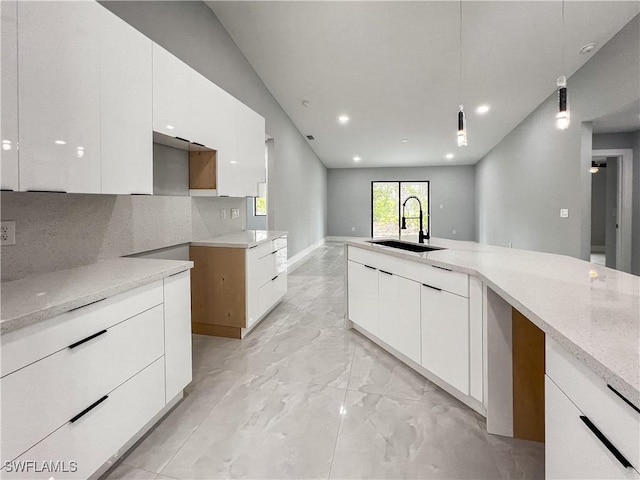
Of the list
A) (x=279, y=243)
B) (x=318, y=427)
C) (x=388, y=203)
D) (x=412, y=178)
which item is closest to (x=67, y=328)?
(x=318, y=427)

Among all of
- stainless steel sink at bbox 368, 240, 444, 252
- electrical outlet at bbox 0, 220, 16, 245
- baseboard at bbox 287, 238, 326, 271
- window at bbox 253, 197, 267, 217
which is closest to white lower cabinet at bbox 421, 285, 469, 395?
stainless steel sink at bbox 368, 240, 444, 252

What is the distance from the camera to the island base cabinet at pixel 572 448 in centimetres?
67

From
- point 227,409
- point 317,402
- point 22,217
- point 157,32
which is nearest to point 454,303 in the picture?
point 317,402

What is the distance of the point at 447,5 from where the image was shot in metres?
2.94

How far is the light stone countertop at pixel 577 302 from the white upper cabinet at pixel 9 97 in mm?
1878

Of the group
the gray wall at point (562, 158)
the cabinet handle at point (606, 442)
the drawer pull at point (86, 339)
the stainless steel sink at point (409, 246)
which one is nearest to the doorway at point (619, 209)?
the gray wall at point (562, 158)

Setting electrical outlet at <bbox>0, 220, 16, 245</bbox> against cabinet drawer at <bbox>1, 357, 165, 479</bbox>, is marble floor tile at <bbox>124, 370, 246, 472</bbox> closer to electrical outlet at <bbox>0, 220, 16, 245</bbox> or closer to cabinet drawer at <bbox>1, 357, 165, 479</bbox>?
cabinet drawer at <bbox>1, 357, 165, 479</bbox>

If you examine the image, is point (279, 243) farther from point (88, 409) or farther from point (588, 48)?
point (588, 48)

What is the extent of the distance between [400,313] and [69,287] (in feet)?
6.36

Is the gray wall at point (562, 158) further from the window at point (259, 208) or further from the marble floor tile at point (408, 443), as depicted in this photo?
the window at point (259, 208)

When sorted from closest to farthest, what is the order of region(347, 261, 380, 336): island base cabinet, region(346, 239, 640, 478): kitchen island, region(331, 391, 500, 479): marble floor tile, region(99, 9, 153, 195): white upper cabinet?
region(346, 239, 640, 478): kitchen island, region(331, 391, 500, 479): marble floor tile, region(99, 9, 153, 195): white upper cabinet, region(347, 261, 380, 336): island base cabinet

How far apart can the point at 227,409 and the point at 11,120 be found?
1.72 m

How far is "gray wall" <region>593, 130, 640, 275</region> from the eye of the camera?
4.22 metres

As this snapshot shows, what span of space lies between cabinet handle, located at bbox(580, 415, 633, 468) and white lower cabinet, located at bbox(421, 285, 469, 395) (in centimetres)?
92
